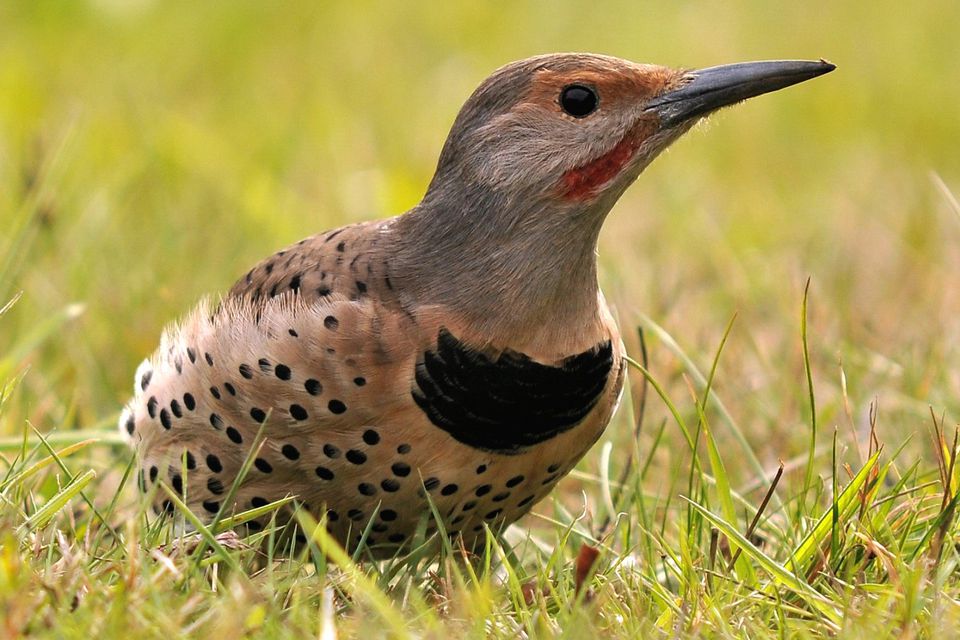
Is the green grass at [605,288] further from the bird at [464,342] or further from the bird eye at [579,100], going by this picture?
the bird eye at [579,100]

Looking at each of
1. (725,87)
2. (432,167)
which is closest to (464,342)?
(725,87)

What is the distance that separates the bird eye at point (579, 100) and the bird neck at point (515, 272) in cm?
26

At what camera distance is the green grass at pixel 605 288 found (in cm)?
332

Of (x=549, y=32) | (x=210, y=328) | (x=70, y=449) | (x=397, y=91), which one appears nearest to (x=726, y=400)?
(x=210, y=328)

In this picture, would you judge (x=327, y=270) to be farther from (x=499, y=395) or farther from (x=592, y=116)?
(x=592, y=116)

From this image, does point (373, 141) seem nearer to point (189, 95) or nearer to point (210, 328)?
point (189, 95)

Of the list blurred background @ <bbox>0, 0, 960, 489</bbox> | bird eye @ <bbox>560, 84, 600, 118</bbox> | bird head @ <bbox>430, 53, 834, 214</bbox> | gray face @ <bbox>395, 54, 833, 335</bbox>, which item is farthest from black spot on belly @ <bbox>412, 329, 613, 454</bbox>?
blurred background @ <bbox>0, 0, 960, 489</bbox>

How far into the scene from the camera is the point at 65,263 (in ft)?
19.7

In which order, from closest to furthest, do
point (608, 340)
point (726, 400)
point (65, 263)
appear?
point (608, 340)
point (726, 400)
point (65, 263)

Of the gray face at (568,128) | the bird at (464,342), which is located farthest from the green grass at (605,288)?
the gray face at (568,128)

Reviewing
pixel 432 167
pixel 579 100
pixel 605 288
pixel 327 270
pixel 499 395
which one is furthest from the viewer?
pixel 432 167

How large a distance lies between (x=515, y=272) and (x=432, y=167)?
172 inches

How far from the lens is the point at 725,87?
407 cm

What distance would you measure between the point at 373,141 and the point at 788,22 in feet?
13.3
